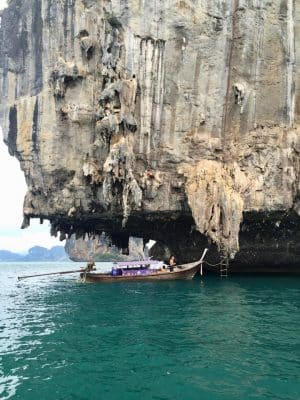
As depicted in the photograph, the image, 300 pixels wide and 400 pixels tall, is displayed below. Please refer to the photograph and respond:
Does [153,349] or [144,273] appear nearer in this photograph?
[153,349]

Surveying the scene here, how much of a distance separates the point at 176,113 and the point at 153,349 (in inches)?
883

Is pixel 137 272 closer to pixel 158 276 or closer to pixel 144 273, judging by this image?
pixel 144 273

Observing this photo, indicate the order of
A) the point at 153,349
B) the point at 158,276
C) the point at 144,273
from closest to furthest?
the point at 153,349, the point at 158,276, the point at 144,273

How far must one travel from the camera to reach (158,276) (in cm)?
3409

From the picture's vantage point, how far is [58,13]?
34312 millimetres

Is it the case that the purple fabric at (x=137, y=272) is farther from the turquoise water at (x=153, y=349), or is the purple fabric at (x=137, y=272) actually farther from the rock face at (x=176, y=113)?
the turquoise water at (x=153, y=349)

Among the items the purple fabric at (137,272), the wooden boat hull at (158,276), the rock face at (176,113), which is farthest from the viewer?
the purple fabric at (137,272)

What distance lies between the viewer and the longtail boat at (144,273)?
34.1 m

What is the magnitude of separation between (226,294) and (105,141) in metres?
13.5

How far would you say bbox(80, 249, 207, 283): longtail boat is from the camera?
3406cm

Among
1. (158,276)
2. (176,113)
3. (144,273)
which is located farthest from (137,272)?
(176,113)

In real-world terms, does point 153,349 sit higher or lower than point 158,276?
higher

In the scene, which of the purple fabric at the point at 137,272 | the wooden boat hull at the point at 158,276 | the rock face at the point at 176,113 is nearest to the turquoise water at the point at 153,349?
the rock face at the point at 176,113

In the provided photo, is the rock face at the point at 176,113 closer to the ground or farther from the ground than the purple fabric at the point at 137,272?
farther from the ground
